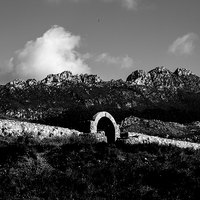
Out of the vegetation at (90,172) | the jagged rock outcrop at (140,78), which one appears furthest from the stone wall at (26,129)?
the jagged rock outcrop at (140,78)

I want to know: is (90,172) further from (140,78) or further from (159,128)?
(140,78)

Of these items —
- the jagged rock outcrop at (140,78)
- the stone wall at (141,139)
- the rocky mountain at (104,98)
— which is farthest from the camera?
the jagged rock outcrop at (140,78)

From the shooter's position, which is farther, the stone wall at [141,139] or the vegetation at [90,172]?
the stone wall at [141,139]

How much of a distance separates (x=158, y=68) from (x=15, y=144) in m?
132

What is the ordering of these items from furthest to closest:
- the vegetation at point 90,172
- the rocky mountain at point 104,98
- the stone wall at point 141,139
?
the rocky mountain at point 104,98 < the stone wall at point 141,139 < the vegetation at point 90,172

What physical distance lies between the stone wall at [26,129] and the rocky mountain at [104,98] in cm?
5736

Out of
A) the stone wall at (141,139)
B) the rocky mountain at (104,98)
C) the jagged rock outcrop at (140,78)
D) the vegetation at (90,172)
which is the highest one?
the jagged rock outcrop at (140,78)

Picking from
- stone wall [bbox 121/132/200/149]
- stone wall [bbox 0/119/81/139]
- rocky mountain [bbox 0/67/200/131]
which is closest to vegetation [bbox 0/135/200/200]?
stone wall [bbox 0/119/81/139]

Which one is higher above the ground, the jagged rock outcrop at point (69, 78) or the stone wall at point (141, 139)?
the jagged rock outcrop at point (69, 78)

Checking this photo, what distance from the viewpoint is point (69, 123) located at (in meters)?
83.0

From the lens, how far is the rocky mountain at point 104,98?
9331cm

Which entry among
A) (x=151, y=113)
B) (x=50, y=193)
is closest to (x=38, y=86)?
(x=151, y=113)

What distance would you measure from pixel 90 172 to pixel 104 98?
9461cm

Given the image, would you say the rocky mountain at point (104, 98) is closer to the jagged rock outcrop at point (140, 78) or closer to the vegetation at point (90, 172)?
the jagged rock outcrop at point (140, 78)
